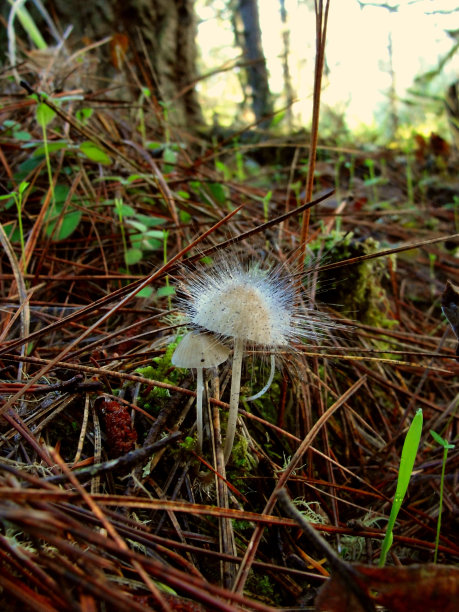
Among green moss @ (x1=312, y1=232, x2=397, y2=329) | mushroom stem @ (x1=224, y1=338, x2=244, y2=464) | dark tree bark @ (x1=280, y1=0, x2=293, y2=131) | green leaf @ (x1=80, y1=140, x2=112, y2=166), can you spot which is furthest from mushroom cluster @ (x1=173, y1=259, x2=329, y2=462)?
dark tree bark @ (x1=280, y1=0, x2=293, y2=131)

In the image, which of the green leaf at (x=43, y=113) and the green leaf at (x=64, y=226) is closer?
the green leaf at (x=43, y=113)

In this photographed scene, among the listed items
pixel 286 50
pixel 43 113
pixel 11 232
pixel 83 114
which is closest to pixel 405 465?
pixel 11 232

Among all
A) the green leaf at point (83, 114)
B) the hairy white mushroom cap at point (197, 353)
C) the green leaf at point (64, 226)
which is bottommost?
the hairy white mushroom cap at point (197, 353)

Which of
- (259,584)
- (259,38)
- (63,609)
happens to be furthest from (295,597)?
(259,38)

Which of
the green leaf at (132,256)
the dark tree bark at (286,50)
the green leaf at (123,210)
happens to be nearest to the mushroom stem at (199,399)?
the green leaf at (132,256)

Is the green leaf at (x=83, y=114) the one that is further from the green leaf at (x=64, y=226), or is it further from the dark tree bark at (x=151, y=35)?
the dark tree bark at (x=151, y=35)

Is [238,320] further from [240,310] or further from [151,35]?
[151,35]
